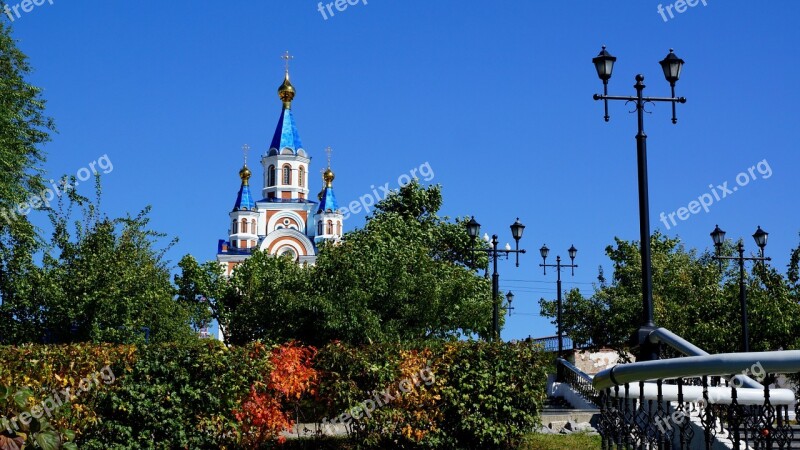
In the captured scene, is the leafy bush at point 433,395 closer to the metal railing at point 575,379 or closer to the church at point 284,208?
the metal railing at point 575,379

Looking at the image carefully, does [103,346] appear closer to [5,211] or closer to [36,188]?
[5,211]

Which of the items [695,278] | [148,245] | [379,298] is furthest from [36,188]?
[695,278]

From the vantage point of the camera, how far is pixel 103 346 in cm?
1709

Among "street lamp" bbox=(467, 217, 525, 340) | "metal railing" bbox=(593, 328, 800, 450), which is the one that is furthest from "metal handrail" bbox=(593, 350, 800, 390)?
"street lamp" bbox=(467, 217, 525, 340)

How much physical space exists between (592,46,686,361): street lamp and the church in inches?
2690

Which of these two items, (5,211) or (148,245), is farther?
(148,245)

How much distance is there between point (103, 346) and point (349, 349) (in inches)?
163

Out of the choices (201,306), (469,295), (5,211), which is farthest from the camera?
(201,306)

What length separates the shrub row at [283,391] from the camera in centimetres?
1650

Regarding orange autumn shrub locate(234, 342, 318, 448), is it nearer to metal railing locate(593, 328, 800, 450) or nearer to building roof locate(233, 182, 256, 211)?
metal railing locate(593, 328, 800, 450)

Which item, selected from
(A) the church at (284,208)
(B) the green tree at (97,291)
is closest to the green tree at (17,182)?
(B) the green tree at (97,291)

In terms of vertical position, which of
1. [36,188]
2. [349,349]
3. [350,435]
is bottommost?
[350,435]

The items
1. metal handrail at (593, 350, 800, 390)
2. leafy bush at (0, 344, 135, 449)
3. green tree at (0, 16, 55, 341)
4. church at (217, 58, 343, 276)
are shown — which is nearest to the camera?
metal handrail at (593, 350, 800, 390)

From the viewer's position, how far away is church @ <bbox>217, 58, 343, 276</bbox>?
8356 cm
